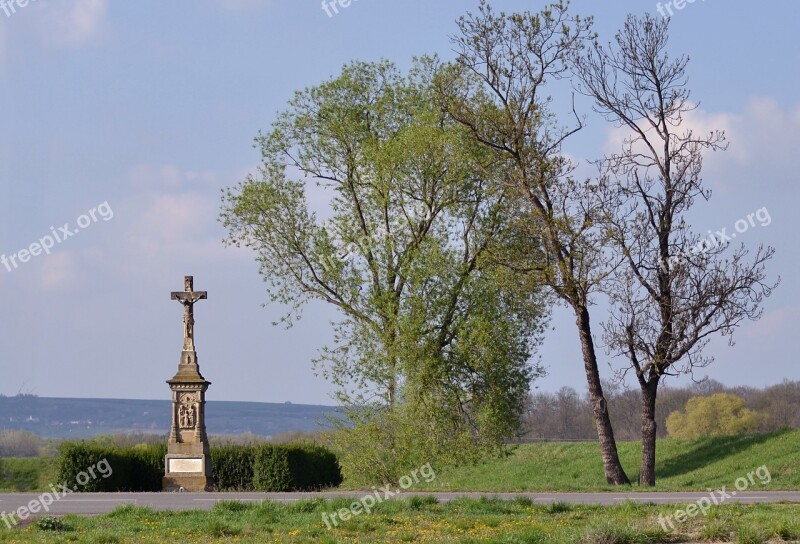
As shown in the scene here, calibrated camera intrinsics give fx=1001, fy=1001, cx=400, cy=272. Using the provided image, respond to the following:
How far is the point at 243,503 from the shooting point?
19172 mm

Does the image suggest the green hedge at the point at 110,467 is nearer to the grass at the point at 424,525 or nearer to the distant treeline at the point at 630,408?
the grass at the point at 424,525

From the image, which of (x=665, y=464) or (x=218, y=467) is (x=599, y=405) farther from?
(x=218, y=467)

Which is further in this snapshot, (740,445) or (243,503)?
(740,445)

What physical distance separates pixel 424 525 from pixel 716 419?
5274 cm

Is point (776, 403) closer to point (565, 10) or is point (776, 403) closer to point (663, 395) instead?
point (663, 395)

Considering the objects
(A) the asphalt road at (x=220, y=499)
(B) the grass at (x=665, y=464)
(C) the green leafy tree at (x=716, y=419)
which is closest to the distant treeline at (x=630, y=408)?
(C) the green leafy tree at (x=716, y=419)

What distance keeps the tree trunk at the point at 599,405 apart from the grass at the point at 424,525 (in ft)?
39.4

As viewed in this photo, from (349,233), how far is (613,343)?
35.9 ft

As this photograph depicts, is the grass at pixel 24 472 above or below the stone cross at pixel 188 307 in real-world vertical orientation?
below

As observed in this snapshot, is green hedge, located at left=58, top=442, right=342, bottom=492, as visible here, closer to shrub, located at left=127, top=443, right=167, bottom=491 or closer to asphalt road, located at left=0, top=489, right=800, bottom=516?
shrub, located at left=127, top=443, right=167, bottom=491

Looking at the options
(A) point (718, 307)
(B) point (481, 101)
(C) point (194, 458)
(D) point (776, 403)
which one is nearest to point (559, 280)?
(A) point (718, 307)

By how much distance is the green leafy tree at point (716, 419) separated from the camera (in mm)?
62562

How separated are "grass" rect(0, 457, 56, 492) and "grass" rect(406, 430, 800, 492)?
18.2m

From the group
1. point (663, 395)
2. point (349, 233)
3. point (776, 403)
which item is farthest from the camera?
point (663, 395)
